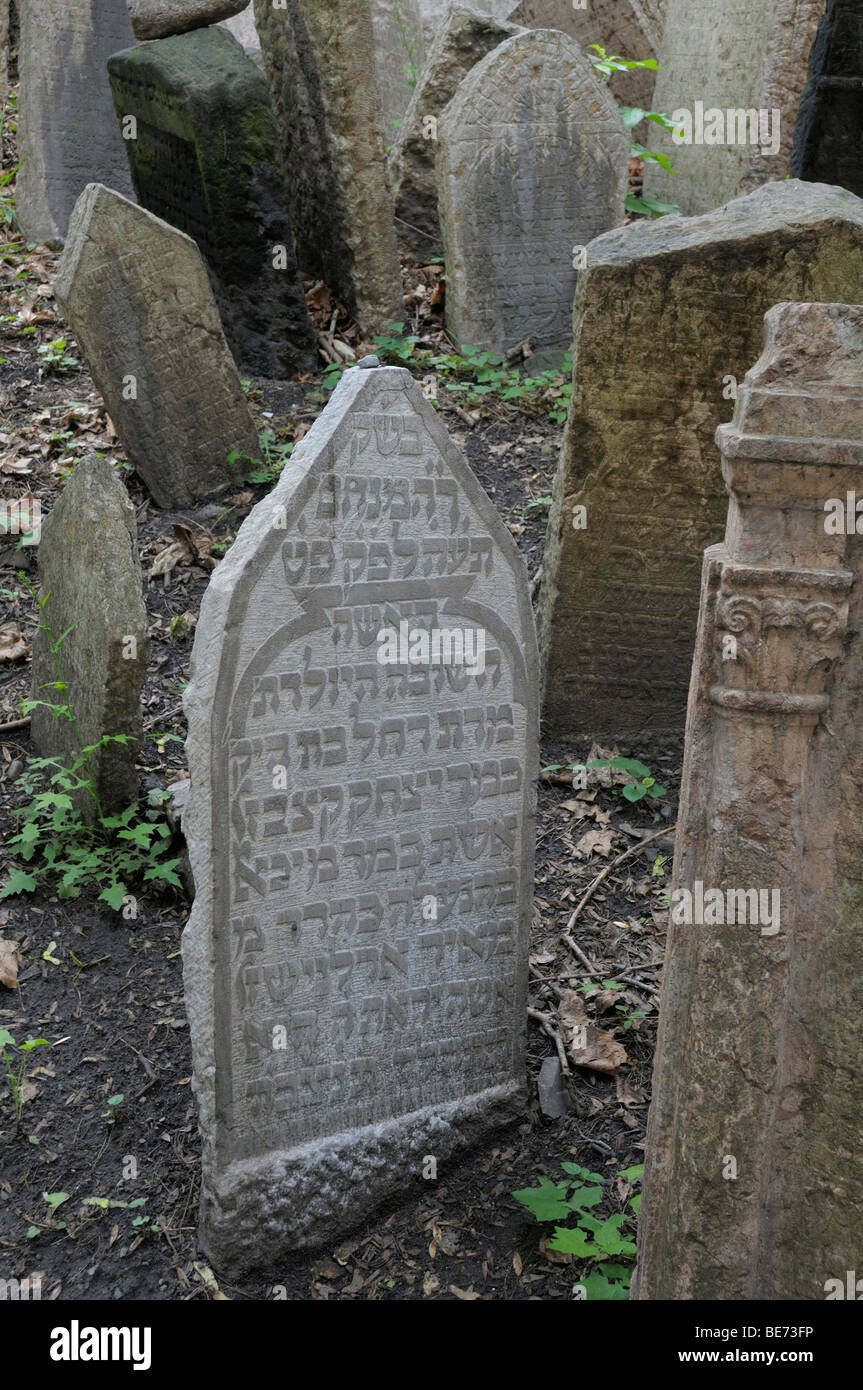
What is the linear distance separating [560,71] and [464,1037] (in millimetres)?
5646

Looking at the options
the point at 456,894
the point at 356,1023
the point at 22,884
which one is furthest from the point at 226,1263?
the point at 22,884

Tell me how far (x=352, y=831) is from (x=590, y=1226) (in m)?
1.03

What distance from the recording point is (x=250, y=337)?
687cm

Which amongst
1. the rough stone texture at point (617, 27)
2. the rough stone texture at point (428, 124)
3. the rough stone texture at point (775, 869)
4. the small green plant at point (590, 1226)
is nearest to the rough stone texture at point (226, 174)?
the rough stone texture at point (428, 124)

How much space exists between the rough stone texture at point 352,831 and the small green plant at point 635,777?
4.68 ft

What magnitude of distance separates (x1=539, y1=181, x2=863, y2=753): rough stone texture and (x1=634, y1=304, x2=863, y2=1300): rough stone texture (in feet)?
7.94

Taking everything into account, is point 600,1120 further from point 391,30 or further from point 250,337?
point 391,30

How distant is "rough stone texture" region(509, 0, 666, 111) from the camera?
9.64m

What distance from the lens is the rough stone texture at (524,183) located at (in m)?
6.71

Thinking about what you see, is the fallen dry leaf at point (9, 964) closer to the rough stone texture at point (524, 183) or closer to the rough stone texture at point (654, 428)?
the rough stone texture at point (654, 428)

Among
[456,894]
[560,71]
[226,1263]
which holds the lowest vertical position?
[226,1263]

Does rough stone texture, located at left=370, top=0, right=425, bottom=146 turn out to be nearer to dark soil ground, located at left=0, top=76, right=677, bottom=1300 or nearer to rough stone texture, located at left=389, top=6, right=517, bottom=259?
rough stone texture, located at left=389, top=6, right=517, bottom=259

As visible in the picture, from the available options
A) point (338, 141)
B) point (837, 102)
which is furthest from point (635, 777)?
point (837, 102)

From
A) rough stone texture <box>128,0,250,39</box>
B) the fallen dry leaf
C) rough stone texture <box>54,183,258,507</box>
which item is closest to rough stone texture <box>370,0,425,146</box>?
rough stone texture <box>128,0,250,39</box>
